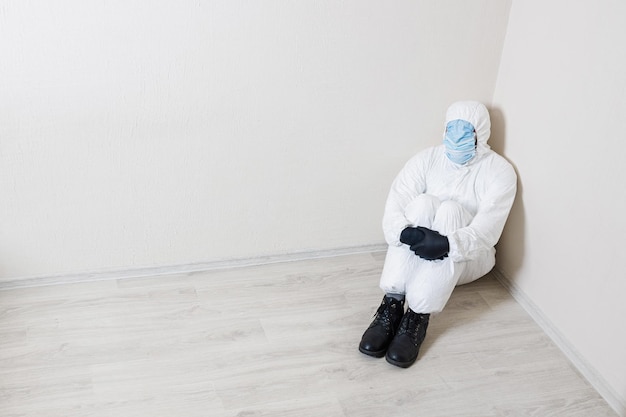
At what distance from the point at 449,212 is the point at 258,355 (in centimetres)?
79

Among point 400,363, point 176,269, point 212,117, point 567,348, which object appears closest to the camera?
point 400,363

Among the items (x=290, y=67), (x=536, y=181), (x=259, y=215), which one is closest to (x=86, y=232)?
(x=259, y=215)

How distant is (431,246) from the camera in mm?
2199

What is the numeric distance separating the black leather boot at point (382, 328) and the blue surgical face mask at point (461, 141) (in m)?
0.55

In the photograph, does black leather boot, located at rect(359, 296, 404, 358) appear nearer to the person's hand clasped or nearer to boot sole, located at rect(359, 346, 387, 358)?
boot sole, located at rect(359, 346, 387, 358)

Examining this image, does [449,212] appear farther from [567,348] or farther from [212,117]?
[212,117]

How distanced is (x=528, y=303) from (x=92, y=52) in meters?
1.74

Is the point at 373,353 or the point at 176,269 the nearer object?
the point at 373,353

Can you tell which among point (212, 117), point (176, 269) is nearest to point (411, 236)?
point (212, 117)

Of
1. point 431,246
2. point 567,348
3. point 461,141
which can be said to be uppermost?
point 461,141

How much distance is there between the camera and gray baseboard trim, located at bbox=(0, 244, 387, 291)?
2.46m

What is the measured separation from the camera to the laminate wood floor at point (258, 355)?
200 centimetres

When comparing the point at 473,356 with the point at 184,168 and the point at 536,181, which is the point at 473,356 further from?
the point at 184,168

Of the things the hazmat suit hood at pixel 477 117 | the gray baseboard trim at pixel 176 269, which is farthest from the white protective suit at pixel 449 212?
the gray baseboard trim at pixel 176 269
